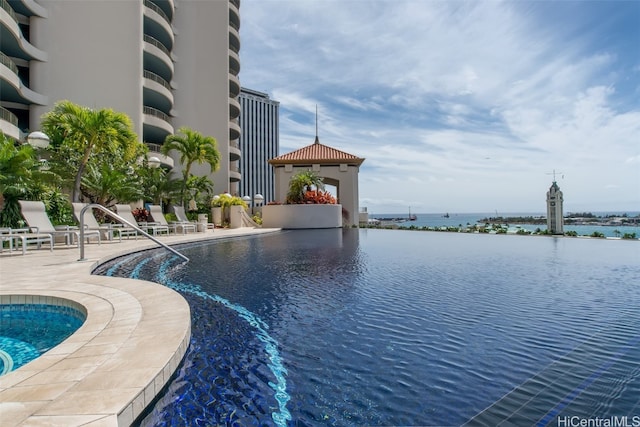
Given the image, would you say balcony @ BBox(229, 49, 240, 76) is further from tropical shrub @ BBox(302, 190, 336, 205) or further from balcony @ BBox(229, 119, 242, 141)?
tropical shrub @ BBox(302, 190, 336, 205)

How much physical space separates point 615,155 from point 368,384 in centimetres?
1837

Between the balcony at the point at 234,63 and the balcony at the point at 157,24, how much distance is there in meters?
7.79

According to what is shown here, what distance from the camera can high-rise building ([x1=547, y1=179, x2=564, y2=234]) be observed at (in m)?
19.2

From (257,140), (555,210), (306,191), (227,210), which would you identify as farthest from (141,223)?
(257,140)

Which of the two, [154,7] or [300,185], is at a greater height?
[154,7]

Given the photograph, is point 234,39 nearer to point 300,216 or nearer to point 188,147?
point 188,147

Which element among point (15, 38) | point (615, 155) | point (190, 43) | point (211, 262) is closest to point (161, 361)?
point (211, 262)

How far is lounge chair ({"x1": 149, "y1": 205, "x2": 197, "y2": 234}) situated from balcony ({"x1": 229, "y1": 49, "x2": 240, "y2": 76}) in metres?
26.3

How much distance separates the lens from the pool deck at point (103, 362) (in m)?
2.15

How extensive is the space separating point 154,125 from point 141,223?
49.2 ft

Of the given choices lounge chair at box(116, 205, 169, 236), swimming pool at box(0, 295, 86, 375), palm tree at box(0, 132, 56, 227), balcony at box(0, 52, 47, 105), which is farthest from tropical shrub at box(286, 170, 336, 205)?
swimming pool at box(0, 295, 86, 375)

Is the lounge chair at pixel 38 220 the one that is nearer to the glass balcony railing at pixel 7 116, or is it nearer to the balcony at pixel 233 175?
the glass balcony railing at pixel 7 116

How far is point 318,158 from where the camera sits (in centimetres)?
2825

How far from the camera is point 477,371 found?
3125mm
